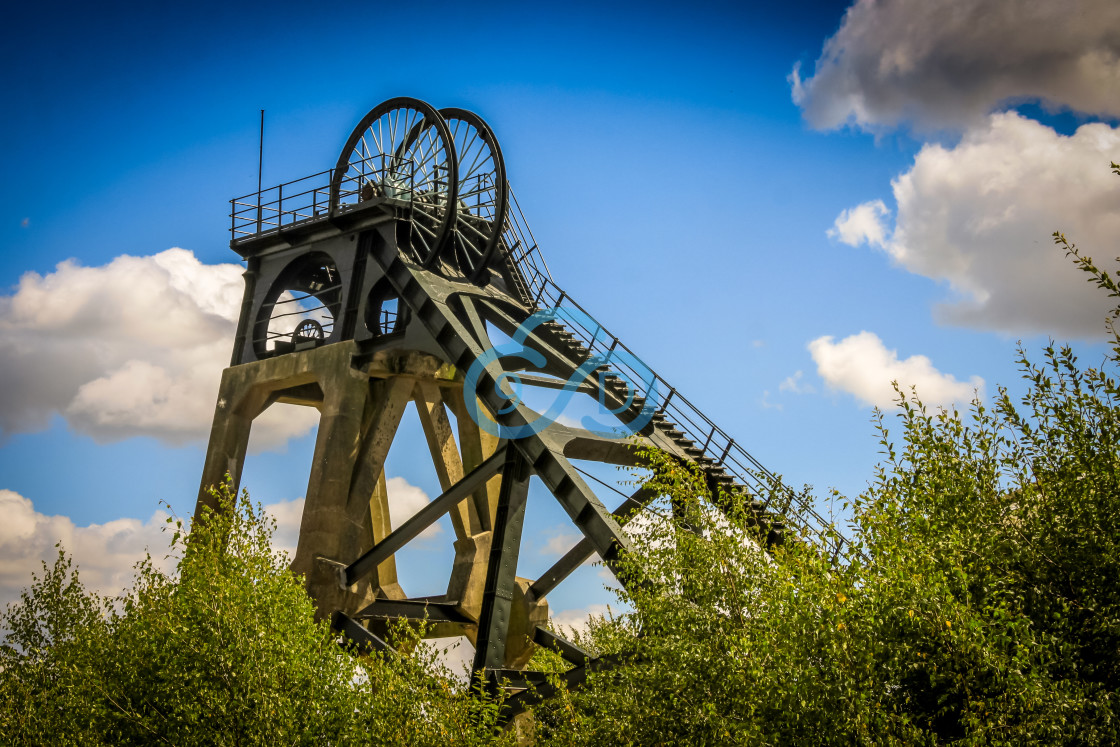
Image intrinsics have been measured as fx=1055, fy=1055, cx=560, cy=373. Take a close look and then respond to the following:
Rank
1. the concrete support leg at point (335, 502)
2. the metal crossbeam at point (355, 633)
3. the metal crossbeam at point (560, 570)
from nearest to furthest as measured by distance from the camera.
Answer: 1. the metal crossbeam at point (355, 633)
2. the concrete support leg at point (335, 502)
3. the metal crossbeam at point (560, 570)

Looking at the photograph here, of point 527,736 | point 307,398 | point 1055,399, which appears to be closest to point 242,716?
point 527,736

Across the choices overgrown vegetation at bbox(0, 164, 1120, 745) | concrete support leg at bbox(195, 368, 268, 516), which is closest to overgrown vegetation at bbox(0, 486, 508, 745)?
overgrown vegetation at bbox(0, 164, 1120, 745)

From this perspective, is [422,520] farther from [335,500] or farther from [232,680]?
[232,680]

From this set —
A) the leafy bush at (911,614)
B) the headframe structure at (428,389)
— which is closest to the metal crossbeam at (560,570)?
the headframe structure at (428,389)

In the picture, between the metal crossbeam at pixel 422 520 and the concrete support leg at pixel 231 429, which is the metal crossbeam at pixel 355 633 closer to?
the metal crossbeam at pixel 422 520

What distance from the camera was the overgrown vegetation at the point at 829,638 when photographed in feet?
30.2

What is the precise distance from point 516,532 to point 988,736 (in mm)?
8822

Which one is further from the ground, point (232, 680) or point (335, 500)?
Answer: point (335, 500)

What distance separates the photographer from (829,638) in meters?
9.41

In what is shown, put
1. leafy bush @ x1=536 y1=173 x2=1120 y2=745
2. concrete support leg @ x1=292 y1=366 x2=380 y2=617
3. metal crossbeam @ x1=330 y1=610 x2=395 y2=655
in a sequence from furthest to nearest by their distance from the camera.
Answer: concrete support leg @ x1=292 y1=366 x2=380 y2=617, metal crossbeam @ x1=330 y1=610 x2=395 y2=655, leafy bush @ x1=536 y1=173 x2=1120 y2=745

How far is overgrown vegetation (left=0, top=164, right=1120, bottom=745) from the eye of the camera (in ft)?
30.2

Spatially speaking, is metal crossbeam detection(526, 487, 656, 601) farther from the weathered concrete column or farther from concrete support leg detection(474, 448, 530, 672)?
concrete support leg detection(474, 448, 530, 672)

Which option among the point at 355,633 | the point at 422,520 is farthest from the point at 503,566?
the point at 355,633

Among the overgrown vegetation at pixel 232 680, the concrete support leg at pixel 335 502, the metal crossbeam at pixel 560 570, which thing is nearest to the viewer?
the overgrown vegetation at pixel 232 680
